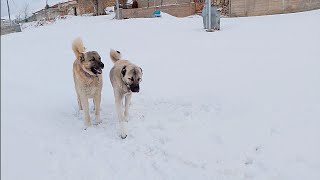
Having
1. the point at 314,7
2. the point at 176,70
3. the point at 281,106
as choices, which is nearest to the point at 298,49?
the point at 176,70

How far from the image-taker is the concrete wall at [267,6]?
1574 cm

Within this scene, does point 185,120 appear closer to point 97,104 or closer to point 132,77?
point 132,77

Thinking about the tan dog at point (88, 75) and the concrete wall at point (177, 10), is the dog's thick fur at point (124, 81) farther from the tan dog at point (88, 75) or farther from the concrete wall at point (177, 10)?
the concrete wall at point (177, 10)

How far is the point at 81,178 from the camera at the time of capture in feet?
11.9

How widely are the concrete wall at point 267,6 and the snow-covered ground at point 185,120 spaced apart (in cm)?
784

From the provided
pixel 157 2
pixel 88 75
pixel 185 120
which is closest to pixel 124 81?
pixel 88 75

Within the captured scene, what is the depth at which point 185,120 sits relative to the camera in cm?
493

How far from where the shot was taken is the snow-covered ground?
12.1ft

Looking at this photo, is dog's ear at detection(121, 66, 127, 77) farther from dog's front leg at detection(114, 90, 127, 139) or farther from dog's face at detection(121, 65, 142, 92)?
dog's front leg at detection(114, 90, 127, 139)

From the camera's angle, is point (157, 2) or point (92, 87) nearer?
point (92, 87)

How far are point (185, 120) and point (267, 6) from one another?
14.0 meters

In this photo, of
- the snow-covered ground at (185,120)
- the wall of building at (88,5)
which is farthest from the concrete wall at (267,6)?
the wall of building at (88,5)

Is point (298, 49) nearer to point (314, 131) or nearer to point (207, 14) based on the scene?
point (314, 131)

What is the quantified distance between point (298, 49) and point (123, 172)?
6.03m
